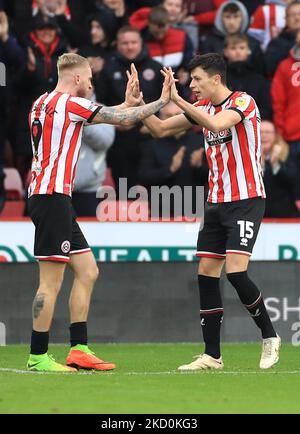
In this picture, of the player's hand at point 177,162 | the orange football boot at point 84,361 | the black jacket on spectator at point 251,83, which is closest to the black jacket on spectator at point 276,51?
the black jacket on spectator at point 251,83

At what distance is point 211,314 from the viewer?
29.1 ft

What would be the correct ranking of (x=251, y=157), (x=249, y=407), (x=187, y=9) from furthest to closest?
(x=187, y=9) → (x=251, y=157) → (x=249, y=407)

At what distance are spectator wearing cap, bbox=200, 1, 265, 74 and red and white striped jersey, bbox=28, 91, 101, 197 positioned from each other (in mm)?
Answer: 6443

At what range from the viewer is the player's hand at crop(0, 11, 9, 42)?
13.9m

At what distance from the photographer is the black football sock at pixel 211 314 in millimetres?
8820

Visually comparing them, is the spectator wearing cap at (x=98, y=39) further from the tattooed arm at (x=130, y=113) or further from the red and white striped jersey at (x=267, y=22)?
the tattooed arm at (x=130, y=113)

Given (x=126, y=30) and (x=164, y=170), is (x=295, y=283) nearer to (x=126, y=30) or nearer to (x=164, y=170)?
(x=164, y=170)

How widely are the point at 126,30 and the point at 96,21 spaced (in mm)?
656

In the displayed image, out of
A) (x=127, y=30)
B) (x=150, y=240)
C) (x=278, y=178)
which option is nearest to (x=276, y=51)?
(x=127, y=30)

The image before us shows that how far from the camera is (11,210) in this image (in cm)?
1343

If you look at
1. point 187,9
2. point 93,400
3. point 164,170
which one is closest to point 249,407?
point 93,400

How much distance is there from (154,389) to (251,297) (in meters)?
1.61

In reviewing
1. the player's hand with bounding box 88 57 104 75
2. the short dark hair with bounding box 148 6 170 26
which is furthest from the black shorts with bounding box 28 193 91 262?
the short dark hair with bounding box 148 6 170 26

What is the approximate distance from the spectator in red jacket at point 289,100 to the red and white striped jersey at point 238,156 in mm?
5486
